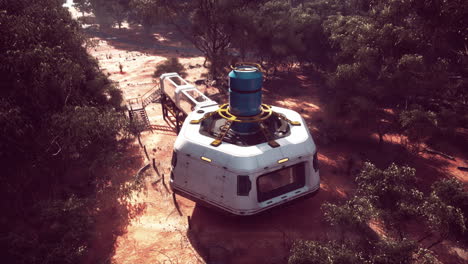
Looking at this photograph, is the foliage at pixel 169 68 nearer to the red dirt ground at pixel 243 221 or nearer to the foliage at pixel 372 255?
the red dirt ground at pixel 243 221

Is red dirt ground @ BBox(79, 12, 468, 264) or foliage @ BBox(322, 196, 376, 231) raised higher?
foliage @ BBox(322, 196, 376, 231)

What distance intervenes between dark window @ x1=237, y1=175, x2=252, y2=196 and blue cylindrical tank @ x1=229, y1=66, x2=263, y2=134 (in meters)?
3.73

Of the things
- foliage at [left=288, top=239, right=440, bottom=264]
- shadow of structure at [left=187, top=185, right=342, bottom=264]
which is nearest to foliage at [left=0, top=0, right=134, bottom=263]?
shadow of structure at [left=187, top=185, right=342, bottom=264]

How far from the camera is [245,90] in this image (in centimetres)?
1384

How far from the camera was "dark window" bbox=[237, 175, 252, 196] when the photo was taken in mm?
11992

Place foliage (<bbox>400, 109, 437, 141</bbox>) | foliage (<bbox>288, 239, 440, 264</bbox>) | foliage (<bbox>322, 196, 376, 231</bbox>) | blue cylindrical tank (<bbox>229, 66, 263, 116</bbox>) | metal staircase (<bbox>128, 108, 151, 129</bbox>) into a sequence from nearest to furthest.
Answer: foliage (<bbox>288, 239, 440, 264</bbox>) → foliage (<bbox>322, 196, 376, 231</bbox>) → blue cylindrical tank (<bbox>229, 66, 263, 116</bbox>) → foliage (<bbox>400, 109, 437, 141</bbox>) → metal staircase (<bbox>128, 108, 151, 129</bbox>)

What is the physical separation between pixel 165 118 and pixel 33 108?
16.6 m

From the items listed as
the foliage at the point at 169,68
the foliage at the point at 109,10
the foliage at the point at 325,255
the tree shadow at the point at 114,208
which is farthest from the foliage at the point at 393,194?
the foliage at the point at 109,10

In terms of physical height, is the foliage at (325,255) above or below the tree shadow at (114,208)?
above

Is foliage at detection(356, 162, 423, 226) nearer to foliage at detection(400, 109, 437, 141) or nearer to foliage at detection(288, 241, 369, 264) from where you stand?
foliage at detection(288, 241, 369, 264)

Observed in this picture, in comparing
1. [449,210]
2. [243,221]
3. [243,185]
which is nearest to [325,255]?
[449,210]

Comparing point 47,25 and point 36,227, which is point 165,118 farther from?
point 36,227

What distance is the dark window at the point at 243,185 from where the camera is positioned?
11992 mm

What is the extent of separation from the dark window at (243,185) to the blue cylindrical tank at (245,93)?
3732 millimetres
